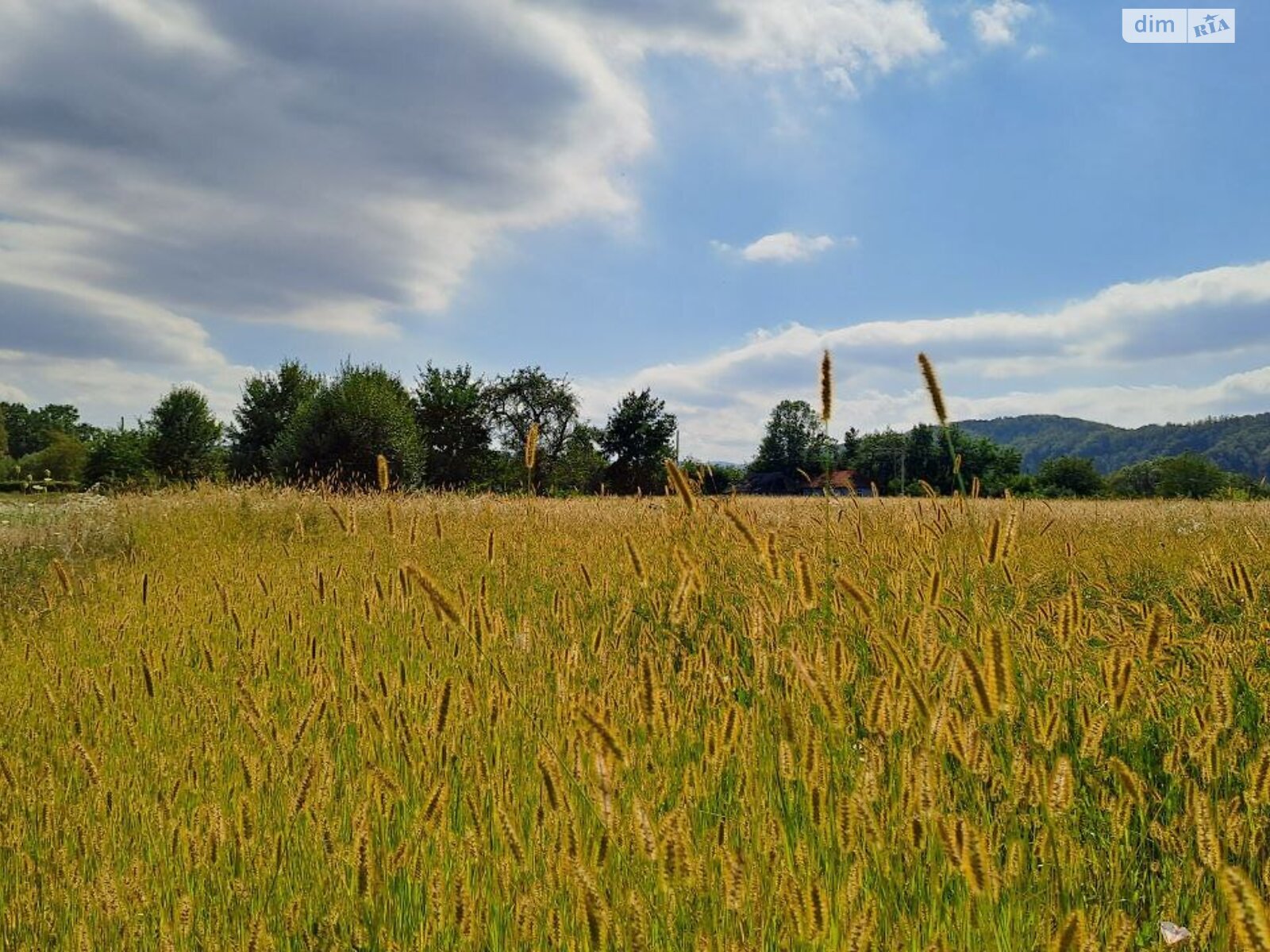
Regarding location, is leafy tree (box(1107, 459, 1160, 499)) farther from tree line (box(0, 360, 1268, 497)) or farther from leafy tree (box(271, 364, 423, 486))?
leafy tree (box(271, 364, 423, 486))

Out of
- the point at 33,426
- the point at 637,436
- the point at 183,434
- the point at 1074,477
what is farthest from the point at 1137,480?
the point at 33,426

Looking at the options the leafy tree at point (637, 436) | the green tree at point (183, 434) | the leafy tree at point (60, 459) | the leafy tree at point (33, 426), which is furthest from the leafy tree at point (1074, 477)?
the leafy tree at point (33, 426)

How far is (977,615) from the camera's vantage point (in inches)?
113

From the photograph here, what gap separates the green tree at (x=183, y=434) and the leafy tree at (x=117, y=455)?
0.87m

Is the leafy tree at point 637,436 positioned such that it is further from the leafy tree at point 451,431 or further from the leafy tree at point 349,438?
the leafy tree at point 349,438

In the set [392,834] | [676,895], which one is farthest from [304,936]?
[676,895]

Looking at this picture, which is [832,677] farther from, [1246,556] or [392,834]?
[1246,556]

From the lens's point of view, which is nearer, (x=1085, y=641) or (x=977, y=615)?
(x=977, y=615)

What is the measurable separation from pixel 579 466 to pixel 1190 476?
36102 millimetres

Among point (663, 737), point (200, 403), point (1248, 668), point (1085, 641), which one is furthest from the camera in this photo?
point (200, 403)

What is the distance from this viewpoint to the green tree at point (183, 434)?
48062 millimetres

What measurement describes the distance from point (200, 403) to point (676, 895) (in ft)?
183

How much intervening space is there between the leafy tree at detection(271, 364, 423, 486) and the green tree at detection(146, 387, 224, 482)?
61.9 ft

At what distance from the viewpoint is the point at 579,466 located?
161 feet
